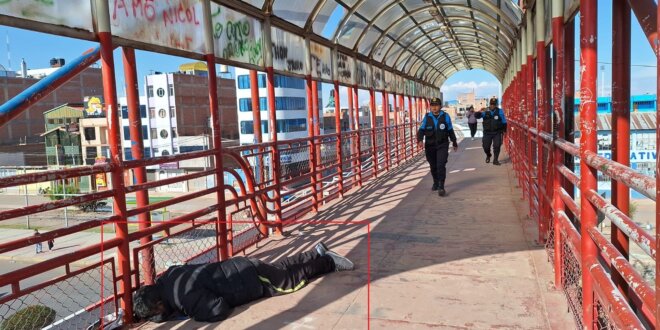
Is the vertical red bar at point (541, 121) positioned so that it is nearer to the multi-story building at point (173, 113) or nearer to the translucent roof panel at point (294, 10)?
the translucent roof panel at point (294, 10)

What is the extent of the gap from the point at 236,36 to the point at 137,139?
206 centimetres

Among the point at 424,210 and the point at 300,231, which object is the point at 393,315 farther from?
the point at 424,210

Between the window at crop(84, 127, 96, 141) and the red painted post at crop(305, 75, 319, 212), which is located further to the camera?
the window at crop(84, 127, 96, 141)

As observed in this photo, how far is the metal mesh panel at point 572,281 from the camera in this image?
3266 millimetres

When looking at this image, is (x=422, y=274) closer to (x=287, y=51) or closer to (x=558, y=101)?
(x=558, y=101)

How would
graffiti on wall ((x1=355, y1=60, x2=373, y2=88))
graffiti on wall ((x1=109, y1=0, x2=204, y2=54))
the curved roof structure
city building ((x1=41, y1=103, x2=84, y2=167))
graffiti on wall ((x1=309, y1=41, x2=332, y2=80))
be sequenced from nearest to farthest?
graffiti on wall ((x1=109, y1=0, x2=204, y2=54)), the curved roof structure, graffiti on wall ((x1=309, y1=41, x2=332, y2=80)), graffiti on wall ((x1=355, y1=60, x2=373, y2=88)), city building ((x1=41, y1=103, x2=84, y2=167))

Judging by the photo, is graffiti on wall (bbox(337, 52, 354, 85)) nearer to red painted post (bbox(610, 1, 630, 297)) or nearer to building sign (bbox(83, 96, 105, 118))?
red painted post (bbox(610, 1, 630, 297))

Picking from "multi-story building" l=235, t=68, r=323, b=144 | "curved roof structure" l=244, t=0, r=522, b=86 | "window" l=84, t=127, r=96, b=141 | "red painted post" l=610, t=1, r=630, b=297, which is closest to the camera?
"red painted post" l=610, t=1, r=630, b=297

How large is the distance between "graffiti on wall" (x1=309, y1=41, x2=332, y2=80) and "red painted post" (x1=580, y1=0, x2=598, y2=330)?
18.5ft

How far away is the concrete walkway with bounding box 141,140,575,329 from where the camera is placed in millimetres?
3562

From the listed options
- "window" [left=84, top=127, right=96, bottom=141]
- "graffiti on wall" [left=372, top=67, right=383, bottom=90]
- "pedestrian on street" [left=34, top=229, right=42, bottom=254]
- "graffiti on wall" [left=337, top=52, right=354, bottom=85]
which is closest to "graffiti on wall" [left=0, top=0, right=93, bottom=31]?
"pedestrian on street" [left=34, top=229, right=42, bottom=254]

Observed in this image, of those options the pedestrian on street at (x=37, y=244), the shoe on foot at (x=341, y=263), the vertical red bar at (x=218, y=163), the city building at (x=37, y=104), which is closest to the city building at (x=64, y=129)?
the city building at (x=37, y=104)

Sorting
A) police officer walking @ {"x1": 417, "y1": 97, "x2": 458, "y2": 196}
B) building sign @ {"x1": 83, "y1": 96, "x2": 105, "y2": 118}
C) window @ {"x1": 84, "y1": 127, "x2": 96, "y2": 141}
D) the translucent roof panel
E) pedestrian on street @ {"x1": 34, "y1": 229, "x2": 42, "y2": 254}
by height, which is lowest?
pedestrian on street @ {"x1": 34, "y1": 229, "x2": 42, "y2": 254}

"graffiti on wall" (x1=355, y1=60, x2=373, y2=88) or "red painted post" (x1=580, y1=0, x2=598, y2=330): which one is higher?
"graffiti on wall" (x1=355, y1=60, x2=373, y2=88)
